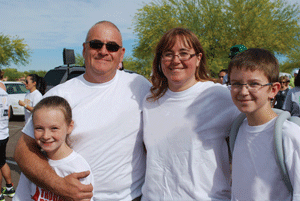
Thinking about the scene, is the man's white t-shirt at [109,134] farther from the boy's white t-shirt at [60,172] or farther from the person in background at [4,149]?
the person in background at [4,149]

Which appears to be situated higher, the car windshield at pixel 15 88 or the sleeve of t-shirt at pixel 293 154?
the sleeve of t-shirt at pixel 293 154

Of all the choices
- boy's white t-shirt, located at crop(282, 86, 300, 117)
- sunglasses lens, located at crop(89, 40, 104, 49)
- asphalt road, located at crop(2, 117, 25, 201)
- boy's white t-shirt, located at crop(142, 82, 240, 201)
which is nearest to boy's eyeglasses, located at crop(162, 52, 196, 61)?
boy's white t-shirt, located at crop(142, 82, 240, 201)

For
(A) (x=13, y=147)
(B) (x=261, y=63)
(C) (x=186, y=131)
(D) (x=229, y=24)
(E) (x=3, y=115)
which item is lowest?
(A) (x=13, y=147)

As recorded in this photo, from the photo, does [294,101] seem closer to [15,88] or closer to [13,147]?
[13,147]

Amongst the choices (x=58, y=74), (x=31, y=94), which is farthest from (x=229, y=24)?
(x=31, y=94)

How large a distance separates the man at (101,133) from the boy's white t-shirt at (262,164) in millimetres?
801

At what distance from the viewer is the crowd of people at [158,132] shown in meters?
1.54

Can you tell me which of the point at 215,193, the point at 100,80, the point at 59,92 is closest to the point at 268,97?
the point at 215,193

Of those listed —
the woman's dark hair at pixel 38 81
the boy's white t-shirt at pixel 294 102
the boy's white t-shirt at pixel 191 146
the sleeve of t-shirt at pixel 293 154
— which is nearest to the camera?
the sleeve of t-shirt at pixel 293 154

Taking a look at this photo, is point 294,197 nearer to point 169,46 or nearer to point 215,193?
point 215,193

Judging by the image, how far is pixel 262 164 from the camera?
1478 mm

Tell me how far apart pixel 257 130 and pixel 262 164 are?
8.1 inches

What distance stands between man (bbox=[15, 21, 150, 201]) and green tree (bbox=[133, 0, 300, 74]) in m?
17.7

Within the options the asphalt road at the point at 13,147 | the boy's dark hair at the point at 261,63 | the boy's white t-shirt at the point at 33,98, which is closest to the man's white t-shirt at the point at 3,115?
the asphalt road at the point at 13,147
